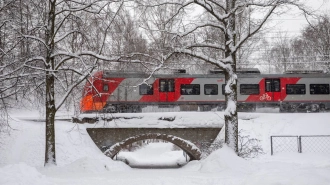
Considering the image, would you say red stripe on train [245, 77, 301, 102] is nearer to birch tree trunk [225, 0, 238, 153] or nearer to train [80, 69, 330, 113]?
train [80, 69, 330, 113]

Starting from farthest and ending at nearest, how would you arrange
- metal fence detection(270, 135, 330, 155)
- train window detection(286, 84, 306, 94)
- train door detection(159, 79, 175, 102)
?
train window detection(286, 84, 306, 94)
train door detection(159, 79, 175, 102)
metal fence detection(270, 135, 330, 155)

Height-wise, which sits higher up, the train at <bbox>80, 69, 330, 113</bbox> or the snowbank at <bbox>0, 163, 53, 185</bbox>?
the train at <bbox>80, 69, 330, 113</bbox>

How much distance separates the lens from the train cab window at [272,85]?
2433 cm

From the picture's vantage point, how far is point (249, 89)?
24203 mm

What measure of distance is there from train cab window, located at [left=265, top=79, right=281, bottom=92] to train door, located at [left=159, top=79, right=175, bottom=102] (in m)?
6.35

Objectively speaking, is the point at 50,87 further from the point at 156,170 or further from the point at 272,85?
the point at 272,85

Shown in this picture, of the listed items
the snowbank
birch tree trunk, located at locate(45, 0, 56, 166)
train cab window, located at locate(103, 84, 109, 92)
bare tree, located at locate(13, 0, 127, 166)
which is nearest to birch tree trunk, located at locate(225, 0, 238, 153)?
bare tree, located at locate(13, 0, 127, 166)

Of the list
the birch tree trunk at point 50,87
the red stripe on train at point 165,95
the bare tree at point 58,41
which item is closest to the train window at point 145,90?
the red stripe on train at point 165,95

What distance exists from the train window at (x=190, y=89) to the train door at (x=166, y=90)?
661 millimetres

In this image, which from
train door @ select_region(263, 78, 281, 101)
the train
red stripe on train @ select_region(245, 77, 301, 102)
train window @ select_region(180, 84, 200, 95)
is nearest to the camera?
the train

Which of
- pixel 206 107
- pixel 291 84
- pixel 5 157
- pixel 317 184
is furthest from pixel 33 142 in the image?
pixel 291 84

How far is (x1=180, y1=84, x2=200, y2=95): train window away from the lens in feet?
77.9

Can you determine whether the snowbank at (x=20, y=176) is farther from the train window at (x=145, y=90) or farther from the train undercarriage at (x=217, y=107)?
the train window at (x=145, y=90)

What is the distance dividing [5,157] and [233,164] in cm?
1107
